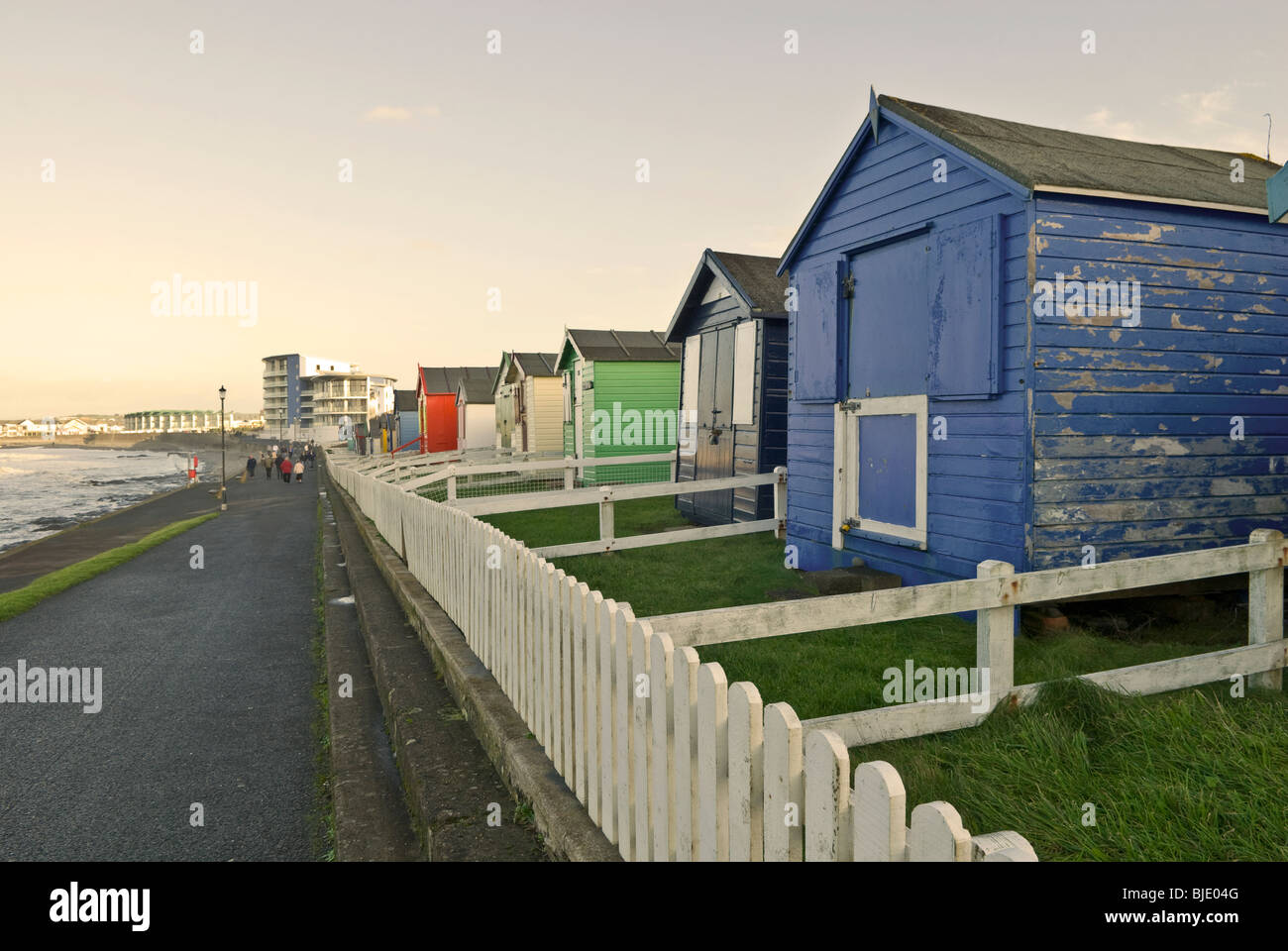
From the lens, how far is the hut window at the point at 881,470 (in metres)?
7.92

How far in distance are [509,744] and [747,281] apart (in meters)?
10.7

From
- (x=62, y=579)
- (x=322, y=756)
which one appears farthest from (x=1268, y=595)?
(x=62, y=579)

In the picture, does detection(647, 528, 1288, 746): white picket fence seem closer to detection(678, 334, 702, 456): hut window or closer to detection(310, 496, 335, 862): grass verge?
detection(310, 496, 335, 862): grass verge

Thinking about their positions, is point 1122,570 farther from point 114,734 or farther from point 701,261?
point 701,261

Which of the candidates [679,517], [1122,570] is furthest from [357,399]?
[1122,570]

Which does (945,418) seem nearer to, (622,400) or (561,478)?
(622,400)

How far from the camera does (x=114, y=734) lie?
636cm

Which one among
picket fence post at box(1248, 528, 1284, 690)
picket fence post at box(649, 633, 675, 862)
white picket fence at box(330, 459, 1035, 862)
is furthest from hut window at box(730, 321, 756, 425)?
picket fence post at box(649, 633, 675, 862)

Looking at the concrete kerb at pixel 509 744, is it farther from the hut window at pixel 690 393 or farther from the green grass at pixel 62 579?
the hut window at pixel 690 393

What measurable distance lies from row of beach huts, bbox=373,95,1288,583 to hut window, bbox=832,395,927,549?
23 mm

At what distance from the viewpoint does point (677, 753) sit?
2.77 m

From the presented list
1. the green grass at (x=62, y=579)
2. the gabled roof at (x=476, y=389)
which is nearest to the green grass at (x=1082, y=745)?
the green grass at (x=62, y=579)

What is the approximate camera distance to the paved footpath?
457 cm
